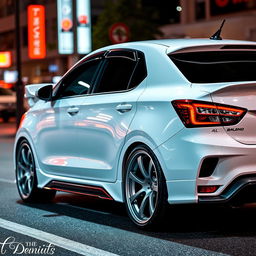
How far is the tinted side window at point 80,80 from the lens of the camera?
881 centimetres

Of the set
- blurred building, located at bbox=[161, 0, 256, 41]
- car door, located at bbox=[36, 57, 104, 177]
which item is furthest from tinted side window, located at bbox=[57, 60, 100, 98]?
blurred building, located at bbox=[161, 0, 256, 41]

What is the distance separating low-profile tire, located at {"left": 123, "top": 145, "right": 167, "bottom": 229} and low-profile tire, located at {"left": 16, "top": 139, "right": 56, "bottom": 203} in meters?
2.21

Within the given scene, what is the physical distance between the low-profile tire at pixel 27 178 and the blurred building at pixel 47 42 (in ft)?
138

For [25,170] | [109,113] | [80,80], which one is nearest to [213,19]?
[25,170]

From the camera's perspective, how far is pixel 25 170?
998cm

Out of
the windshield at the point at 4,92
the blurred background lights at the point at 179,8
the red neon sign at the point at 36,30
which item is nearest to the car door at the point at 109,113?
the windshield at the point at 4,92

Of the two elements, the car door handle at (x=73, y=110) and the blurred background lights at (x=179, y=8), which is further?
the blurred background lights at (x=179, y=8)

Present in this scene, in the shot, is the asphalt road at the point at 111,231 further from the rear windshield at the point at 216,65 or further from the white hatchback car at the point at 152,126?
the rear windshield at the point at 216,65

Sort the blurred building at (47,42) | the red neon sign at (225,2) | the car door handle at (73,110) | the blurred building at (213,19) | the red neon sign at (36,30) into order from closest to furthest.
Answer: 1. the car door handle at (73,110)
2. the blurred building at (213,19)
3. the red neon sign at (225,2)
4. the red neon sign at (36,30)
5. the blurred building at (47,42)

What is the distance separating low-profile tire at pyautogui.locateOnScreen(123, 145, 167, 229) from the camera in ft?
23.7

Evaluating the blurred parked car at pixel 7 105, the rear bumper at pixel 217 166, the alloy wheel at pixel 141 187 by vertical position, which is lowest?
the blurred parked car at pixel 7 105

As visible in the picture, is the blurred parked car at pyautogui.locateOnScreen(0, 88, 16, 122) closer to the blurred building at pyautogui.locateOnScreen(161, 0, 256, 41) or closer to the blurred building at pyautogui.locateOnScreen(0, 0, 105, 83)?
the blurred building at pyautogui.locateOnScreen(161, 0, 256, 41)

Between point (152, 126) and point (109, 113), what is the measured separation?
852 millimetres

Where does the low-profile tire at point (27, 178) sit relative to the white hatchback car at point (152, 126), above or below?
below
